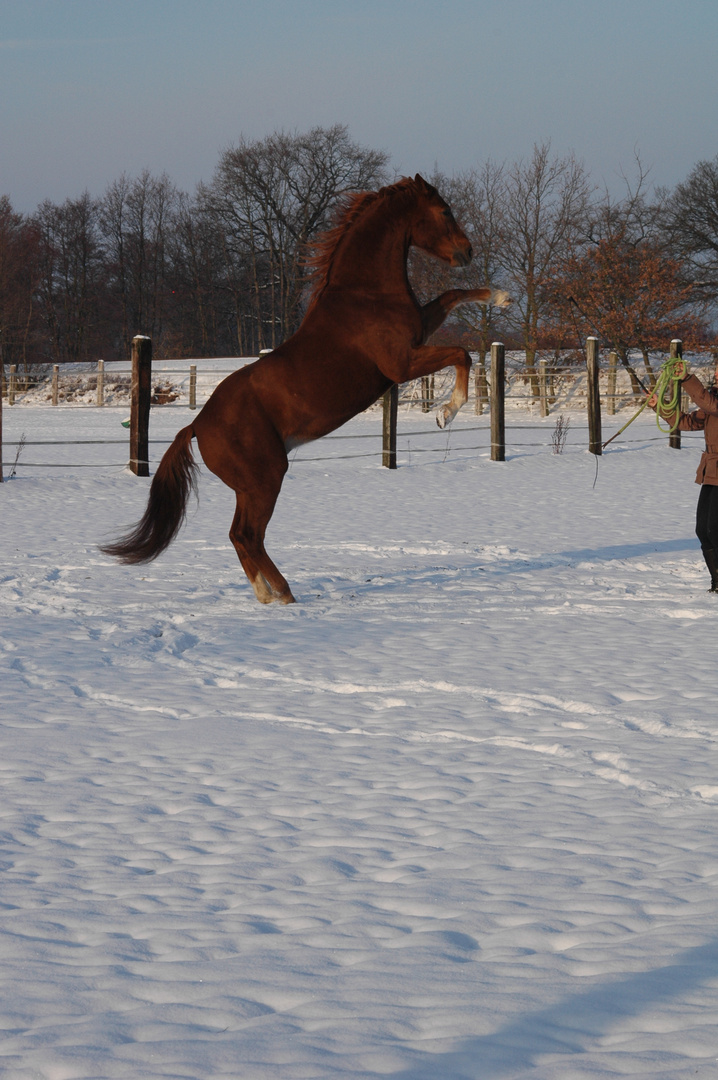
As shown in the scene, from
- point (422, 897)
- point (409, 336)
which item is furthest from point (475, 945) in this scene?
point (409, 336)

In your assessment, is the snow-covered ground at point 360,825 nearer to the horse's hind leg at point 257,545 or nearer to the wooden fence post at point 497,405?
the horse's hind leg at point 257,545

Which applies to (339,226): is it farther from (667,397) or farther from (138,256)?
(138,256)

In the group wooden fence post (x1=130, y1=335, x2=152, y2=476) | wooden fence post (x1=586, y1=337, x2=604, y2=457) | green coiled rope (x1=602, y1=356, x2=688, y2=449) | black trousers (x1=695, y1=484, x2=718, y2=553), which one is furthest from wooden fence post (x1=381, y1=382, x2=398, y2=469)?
black trousers (x1=695, y1=484, x2=718, y2=553)

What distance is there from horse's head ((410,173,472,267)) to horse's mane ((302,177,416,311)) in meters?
0.11

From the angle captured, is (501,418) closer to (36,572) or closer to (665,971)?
(36,572)

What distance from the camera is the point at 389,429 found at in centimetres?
1424

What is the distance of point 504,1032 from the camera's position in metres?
1.99

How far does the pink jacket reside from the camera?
674 cm

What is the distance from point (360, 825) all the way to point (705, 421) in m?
4.93

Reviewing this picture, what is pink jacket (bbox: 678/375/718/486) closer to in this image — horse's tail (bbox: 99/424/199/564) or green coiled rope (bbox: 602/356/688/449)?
green coiled rope (bbox: 602/356/688/449)

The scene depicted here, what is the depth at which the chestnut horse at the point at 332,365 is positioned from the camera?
6.02 m

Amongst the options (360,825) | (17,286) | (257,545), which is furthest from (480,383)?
(360,825)

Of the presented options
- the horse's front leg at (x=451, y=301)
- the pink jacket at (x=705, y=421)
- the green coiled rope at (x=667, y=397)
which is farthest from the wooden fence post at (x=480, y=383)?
the horse's front leg at (x=451, y=301)

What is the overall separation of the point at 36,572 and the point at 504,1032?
6210 mm
